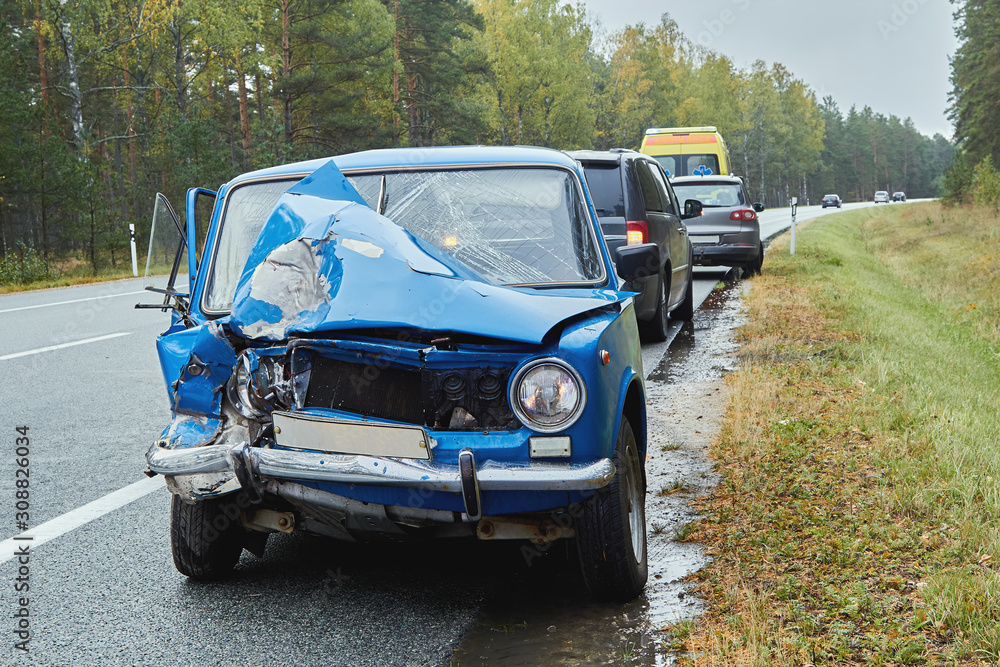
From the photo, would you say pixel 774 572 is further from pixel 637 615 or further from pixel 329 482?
pixel 329 482

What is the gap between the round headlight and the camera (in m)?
3.13

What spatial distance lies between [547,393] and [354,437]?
668 mm

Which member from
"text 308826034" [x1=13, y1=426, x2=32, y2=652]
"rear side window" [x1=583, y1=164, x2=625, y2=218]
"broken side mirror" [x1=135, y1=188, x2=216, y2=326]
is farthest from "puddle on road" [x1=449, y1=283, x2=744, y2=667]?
"rear side window" [x1=583, y1=164, x2=625, y2=218]

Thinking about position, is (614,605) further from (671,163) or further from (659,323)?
(671,163)

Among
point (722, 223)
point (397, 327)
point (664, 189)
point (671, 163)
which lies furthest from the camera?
point (671, 163)

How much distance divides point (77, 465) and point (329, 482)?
9.87ft

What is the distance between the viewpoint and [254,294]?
3.46 m

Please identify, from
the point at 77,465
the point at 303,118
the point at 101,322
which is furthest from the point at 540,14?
the point at 77,465

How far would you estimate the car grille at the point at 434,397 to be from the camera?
321 cm

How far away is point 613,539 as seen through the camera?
3299 mm

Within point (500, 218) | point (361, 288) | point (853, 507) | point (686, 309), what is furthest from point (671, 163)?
point (361, 288)

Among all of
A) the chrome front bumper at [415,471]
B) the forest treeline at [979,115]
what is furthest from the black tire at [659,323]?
the forest treeline at [979,115]

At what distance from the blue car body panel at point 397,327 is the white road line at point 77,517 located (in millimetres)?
1255

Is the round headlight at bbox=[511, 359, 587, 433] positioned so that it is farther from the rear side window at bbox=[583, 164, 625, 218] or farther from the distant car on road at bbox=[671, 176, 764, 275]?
the distant car on road at bbox=[671, 176, 764, 275]
